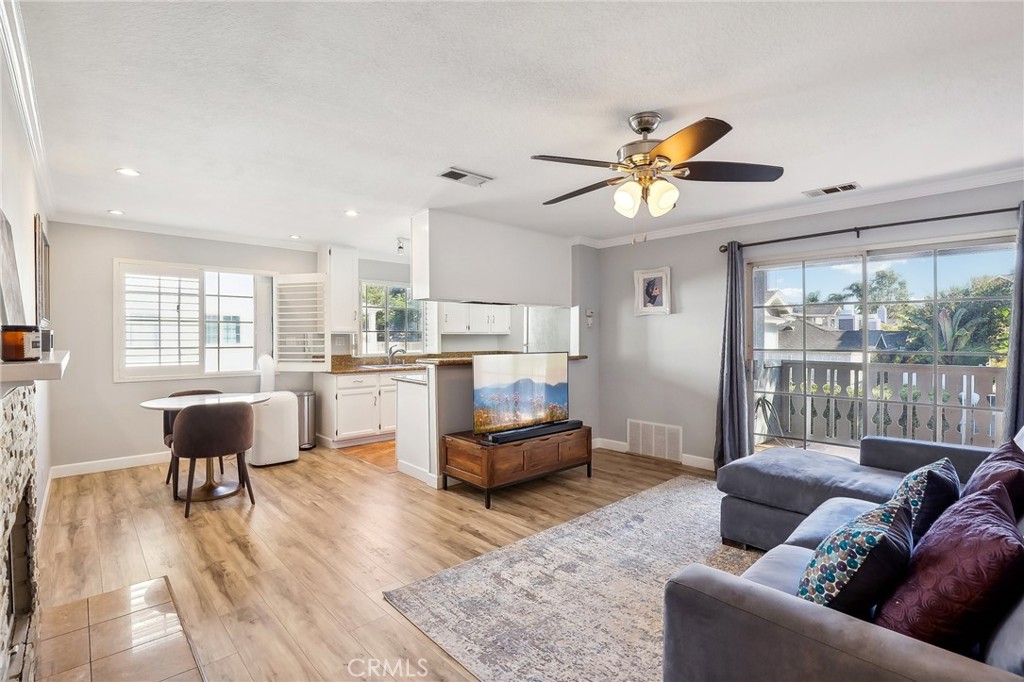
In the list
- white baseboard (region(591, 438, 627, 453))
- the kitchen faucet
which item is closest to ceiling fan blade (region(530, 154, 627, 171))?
white baseboard (region(591, 438, 627, 453))

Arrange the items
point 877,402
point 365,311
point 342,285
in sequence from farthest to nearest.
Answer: point 365,311
point 342,285
point 877,402

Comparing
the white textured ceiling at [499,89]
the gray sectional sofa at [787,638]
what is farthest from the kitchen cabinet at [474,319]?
the gray sectional sofa at [787,638]

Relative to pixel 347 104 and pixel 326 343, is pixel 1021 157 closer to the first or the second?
pixel 347 104

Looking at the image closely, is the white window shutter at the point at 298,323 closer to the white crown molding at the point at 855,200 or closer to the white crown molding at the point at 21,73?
the white crown molding at the point at 21,73

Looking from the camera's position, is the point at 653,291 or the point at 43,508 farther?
the point at 653,291

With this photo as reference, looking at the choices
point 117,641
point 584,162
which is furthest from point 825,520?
point 117,641

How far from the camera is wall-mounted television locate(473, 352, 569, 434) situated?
4066 mm

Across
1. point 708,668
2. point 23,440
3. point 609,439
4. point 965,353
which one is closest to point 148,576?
point 23,440

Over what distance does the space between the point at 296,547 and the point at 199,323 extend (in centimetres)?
339

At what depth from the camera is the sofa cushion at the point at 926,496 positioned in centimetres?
154

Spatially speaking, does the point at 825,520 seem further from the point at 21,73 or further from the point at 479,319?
the point at 479,319

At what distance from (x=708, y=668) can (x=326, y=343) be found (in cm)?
521

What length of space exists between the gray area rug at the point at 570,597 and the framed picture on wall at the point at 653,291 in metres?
2.33

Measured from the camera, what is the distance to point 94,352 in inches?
184
